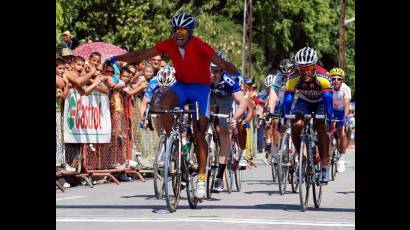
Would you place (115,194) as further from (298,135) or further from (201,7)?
(201,7)

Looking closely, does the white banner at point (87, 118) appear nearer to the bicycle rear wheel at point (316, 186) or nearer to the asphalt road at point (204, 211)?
the asphalt road at point (204, 211)

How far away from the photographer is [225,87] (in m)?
16.1

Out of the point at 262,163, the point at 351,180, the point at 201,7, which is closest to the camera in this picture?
the point at 351,180

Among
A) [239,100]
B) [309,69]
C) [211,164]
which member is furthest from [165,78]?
[309,69]

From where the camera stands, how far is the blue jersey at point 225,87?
52.7 feet

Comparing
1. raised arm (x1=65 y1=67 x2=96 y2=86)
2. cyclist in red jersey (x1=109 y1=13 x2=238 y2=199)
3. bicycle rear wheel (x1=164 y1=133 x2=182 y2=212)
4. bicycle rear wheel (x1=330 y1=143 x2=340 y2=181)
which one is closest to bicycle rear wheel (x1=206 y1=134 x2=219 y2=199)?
cyclist in red jersey (x1=109 y1=13 x2=238 y2=199)

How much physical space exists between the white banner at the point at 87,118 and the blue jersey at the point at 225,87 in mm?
2627

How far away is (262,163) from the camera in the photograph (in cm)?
2923

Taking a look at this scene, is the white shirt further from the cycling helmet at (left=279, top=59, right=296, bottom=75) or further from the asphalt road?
the asphalt road

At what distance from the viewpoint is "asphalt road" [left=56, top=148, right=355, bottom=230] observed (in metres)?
10.8

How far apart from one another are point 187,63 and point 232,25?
40.7 m
